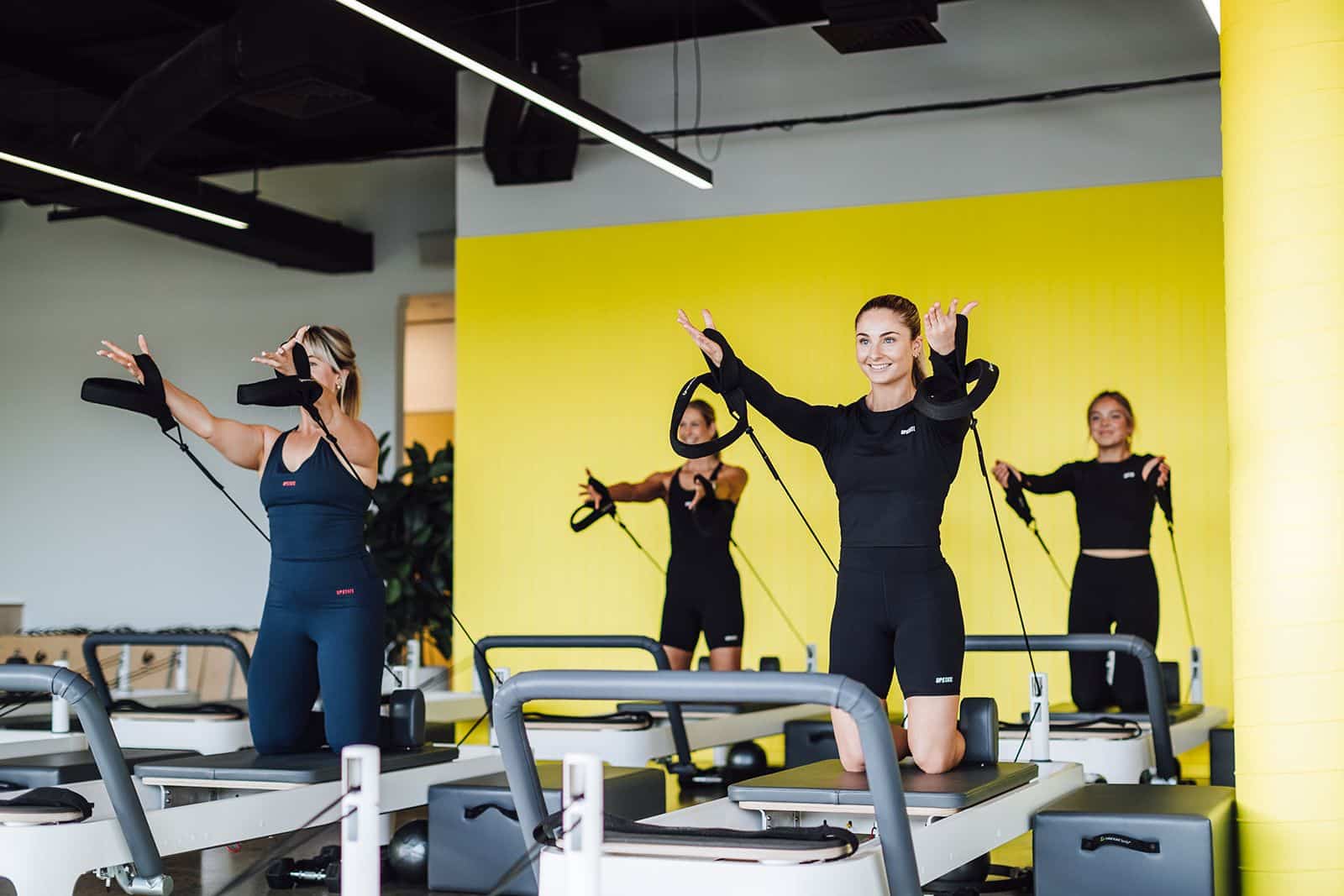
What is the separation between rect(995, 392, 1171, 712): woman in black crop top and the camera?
589 centimetres

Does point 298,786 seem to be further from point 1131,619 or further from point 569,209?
point 569,209

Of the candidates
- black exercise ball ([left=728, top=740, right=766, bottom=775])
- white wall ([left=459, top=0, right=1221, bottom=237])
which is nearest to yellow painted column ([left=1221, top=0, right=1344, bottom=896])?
black exercise ball ([left=728, top=740, right=766, bottom=775])

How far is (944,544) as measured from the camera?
23.9 ft

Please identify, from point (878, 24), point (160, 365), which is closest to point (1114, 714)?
point (878, 24)

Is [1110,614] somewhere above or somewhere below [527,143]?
below

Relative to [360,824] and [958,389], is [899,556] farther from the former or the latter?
[360,824]

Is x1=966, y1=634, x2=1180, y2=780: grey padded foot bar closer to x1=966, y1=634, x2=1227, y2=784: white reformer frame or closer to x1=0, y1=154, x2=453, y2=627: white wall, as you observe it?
x1=966, y1=634, x2=1227, y2=784: white reformer frame

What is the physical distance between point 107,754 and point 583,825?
1.34 m

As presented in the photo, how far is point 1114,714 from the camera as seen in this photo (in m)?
5.36

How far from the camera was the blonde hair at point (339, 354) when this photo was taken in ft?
13.8

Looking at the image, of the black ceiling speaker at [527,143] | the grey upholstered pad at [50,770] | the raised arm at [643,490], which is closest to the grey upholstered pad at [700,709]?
the raised arm at [643,490]

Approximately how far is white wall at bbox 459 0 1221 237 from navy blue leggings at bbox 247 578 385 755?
14.2 feet

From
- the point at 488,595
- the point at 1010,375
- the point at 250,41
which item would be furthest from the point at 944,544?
the point at 250,41

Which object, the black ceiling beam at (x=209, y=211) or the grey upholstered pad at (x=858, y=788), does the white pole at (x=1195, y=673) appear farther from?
the black ceiling beam at (x=209, y=211)
